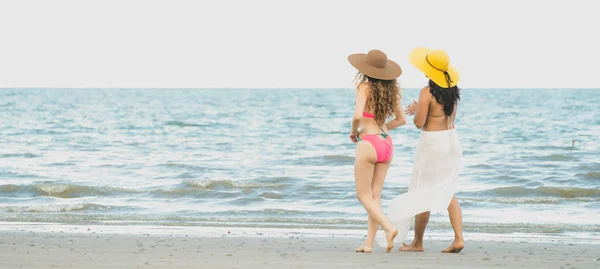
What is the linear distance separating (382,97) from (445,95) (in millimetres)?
477

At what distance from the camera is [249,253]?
575 centimetres

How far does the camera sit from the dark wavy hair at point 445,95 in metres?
5.59

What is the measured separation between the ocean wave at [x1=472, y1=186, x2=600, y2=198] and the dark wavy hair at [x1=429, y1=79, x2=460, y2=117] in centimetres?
581

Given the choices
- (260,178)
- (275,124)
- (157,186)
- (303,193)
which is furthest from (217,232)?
(275,124)

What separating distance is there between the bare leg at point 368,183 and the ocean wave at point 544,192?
5876 millimetres

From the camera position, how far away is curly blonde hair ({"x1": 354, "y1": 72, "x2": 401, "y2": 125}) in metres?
5.50

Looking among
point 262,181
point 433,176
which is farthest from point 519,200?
point 433,176

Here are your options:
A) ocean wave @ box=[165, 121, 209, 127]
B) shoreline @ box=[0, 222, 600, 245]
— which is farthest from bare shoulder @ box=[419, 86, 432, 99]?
ocean wave @ box=[165, 121, 209, 127]

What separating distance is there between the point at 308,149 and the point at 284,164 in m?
4.03

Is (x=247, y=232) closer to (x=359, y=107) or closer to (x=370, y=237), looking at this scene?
(x=370, y=237)

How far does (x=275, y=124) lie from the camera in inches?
1233

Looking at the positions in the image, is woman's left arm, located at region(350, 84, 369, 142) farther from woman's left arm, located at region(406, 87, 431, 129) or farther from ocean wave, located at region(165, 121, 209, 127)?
ocean wave, located at region(165, 121, 209, 127)

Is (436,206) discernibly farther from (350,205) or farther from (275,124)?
(275,124)
